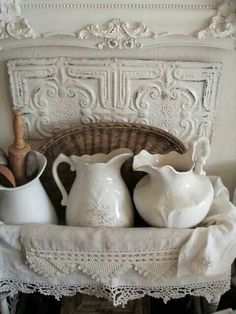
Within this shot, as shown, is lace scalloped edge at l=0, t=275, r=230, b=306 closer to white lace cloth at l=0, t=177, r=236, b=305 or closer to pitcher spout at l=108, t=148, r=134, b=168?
white lace cloth at l=0, t=177, r=236, b=305

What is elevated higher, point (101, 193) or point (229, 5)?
point (229, 5)

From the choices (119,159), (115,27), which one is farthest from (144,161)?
(115,27)

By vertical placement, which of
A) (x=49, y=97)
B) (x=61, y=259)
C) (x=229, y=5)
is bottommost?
(x=61, y=259)

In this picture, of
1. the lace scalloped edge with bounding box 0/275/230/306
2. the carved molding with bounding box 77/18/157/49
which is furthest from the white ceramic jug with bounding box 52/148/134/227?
the carved molding with bounding box 77/18/157/49

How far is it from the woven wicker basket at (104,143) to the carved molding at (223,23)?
25 cm

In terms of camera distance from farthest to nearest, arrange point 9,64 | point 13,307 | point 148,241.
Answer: point 13,307
point 9,64
point 148,241

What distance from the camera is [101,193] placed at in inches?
34.2

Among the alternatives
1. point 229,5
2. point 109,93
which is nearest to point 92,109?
point 109,93

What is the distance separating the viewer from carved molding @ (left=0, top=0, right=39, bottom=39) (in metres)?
0.89

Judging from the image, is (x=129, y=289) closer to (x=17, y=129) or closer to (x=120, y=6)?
(x=17, y=129)

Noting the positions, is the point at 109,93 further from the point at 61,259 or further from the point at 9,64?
the point at 61,259

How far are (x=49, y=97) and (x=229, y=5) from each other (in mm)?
464

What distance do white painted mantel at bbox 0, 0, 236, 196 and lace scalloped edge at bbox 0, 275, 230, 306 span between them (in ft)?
1.20

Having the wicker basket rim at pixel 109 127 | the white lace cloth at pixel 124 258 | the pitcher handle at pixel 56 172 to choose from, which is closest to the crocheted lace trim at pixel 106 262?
the white lace cloth at pixel 124 258
